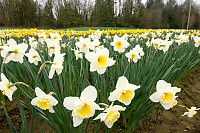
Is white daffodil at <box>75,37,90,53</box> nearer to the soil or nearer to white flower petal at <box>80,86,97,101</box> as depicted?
white flower petal at <box>80,86,97,101</box>

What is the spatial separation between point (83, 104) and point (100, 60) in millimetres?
410

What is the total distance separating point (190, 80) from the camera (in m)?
2.73

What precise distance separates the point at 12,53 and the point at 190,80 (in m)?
3.12

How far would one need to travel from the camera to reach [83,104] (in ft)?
2.07

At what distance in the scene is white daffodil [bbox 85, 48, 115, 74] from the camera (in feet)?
2.98

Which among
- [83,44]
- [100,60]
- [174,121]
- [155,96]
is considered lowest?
[174,121]

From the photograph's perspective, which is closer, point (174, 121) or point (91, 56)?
point (91, 56)

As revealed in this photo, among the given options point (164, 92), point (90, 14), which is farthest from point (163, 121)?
point (90, 14)

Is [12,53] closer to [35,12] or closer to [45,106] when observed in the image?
[45,106]

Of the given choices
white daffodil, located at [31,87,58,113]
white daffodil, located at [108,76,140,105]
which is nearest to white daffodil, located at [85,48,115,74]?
white daffodil, located at [108,76,140,105]

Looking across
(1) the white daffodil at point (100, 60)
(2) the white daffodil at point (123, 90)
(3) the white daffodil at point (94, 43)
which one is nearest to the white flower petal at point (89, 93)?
(2) the white daffodil at point (123, 90)

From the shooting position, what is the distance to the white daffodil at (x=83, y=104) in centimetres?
63

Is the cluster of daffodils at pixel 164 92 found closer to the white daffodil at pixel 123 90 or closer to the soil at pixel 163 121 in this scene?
the white daffodil at pixel 123 90

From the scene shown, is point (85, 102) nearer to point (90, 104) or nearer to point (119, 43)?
point (90, 104)
